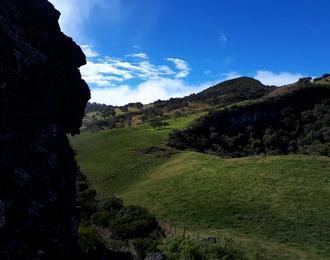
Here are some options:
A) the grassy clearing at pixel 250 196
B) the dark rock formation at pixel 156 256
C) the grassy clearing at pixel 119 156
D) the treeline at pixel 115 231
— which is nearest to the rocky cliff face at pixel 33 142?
the treeline at pixel 115 231

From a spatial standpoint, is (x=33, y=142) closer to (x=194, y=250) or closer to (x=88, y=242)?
(x=88, y=242)

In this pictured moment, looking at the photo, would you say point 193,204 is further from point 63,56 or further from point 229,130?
point 229,130

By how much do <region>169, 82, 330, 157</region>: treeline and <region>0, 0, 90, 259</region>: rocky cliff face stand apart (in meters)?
84.4

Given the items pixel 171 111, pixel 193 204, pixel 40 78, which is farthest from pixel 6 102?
pixel 171 111

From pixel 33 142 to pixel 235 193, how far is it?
149 ft

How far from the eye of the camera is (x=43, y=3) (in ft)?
106

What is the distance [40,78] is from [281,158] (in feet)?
205

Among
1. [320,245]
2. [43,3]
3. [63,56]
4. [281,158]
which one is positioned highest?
[43,3]

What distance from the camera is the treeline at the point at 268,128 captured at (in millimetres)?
124875

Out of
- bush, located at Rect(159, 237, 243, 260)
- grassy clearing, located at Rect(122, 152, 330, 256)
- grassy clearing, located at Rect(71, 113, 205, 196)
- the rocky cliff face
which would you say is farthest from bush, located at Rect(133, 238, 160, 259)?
grassy clearing, located at Rect(71, 113, 205, 196)

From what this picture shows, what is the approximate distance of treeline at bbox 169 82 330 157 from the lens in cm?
12488

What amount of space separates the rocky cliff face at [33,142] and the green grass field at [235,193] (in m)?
23.7

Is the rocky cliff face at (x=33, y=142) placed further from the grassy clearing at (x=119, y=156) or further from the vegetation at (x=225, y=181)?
the grassy clearing at (x=119, y=156)

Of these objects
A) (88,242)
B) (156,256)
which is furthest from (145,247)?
(88,242)
